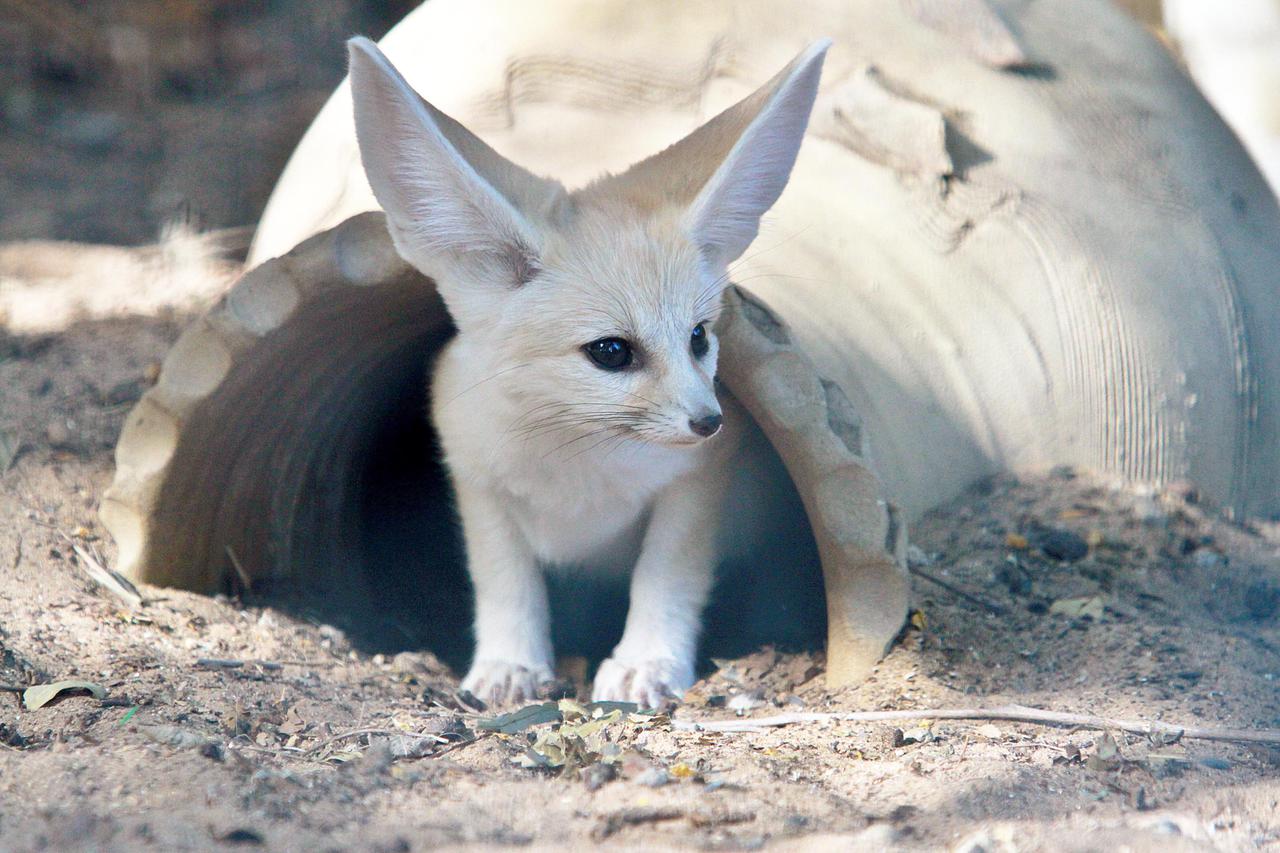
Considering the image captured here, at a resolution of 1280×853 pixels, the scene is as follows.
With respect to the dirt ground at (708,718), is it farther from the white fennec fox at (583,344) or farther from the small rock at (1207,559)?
the white fennec fox at (583,344)

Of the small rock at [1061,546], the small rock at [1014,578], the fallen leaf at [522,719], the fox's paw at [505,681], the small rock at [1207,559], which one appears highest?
the small rock at [1061,546]

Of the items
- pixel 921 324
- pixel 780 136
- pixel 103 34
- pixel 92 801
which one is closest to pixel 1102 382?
pixel 921 324

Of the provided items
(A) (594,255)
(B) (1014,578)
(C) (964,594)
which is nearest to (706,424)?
(A) (594,255)

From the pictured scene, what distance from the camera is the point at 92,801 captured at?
199cm

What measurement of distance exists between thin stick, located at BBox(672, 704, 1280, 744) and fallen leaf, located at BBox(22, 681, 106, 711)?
1.16 meters

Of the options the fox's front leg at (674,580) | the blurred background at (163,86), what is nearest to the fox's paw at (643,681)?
the fox's front leg at (674,580)

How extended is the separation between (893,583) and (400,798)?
4.22 feet

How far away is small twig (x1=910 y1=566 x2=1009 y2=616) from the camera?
3.20 metres

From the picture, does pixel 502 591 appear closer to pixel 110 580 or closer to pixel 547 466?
pixel 547 466

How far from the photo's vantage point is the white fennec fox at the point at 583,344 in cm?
275

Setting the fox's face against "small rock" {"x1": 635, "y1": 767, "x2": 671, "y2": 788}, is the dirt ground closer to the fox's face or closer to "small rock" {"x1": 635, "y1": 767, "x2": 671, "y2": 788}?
"small rock" {"x1": 635, "y1": 767, "x2": 671, "y2": 788}

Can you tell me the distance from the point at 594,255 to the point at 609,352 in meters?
0.23

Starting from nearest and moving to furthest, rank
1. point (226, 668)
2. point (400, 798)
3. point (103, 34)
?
point (400, 798) < point (226, 668) < point (103, 34)

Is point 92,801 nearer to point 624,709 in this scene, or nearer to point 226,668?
point 226,668
